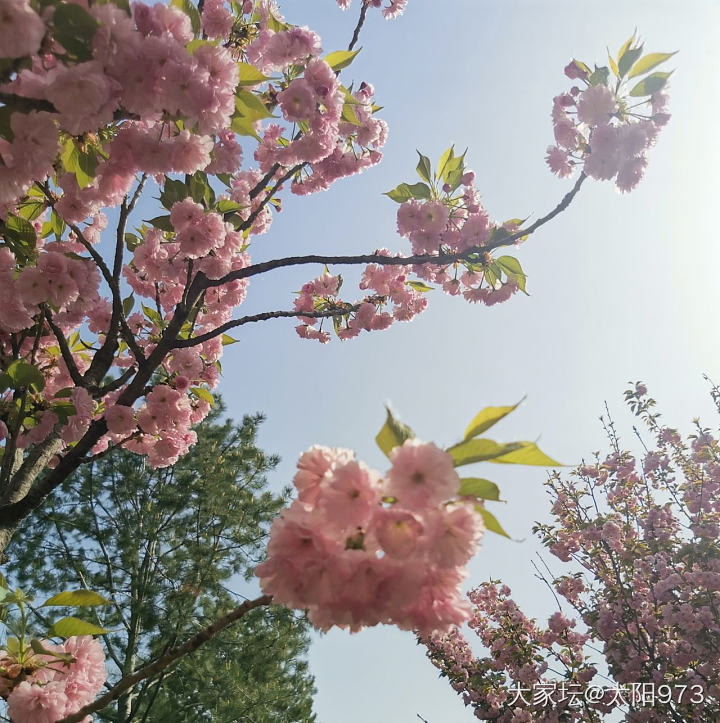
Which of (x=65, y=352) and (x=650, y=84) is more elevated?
(x=650, y=84)

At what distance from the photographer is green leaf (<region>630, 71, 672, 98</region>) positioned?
251 cm

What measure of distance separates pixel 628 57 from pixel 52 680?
352cm

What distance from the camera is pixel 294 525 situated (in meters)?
0.84

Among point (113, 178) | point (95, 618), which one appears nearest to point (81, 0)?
point (113, 178)

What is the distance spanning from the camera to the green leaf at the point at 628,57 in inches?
99.5

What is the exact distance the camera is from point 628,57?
254 centimetres

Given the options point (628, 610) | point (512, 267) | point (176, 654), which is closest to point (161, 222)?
point (512, 267)

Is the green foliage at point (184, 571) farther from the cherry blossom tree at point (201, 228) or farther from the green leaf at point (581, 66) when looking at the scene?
the green leaf at point (581, 66)

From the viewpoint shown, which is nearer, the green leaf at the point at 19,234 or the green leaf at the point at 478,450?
the green leaf at the point at 478,450

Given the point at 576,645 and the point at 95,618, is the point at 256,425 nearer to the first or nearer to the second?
the point at 95,618

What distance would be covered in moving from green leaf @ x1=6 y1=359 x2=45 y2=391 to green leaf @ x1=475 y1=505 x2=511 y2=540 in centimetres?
196

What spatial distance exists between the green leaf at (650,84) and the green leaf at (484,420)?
8.17 feet

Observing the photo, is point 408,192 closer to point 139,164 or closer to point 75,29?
point 139,164

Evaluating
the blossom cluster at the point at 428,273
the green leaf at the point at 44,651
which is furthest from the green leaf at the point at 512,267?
the green leaf at the point at 44,651
